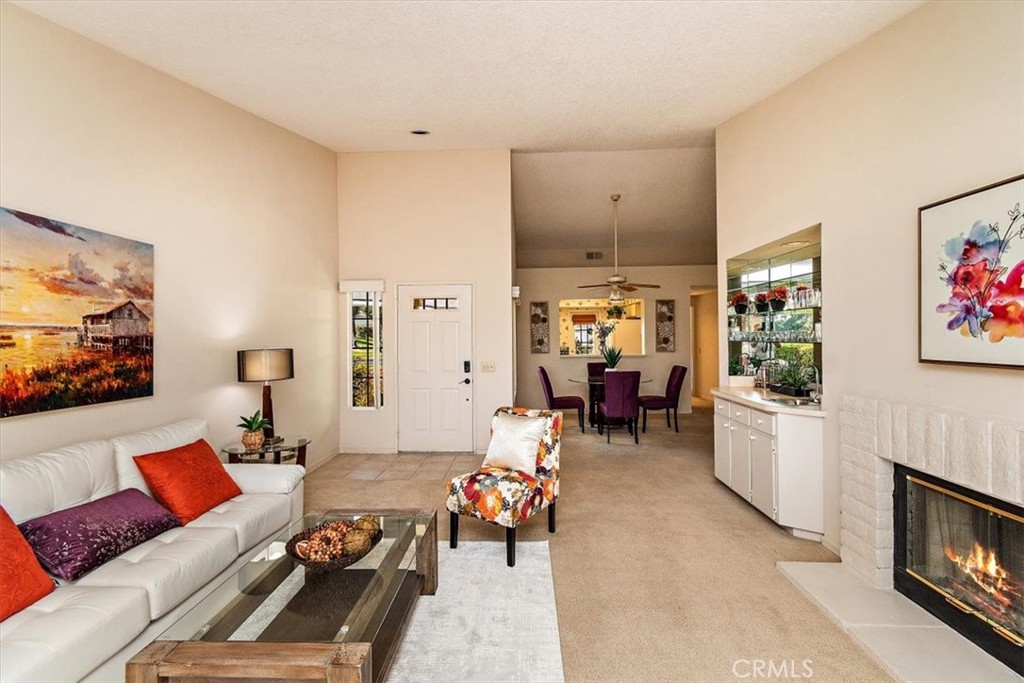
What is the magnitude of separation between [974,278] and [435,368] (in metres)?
4.63

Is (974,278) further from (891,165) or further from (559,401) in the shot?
(559,401)

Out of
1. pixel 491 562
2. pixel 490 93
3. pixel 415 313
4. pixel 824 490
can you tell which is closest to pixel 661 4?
pixel 490 93

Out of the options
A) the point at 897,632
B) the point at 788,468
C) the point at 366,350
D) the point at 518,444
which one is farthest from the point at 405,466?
the point at 897,632

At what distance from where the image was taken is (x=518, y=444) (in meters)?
3.32

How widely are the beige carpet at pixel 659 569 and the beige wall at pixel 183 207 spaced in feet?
4.36

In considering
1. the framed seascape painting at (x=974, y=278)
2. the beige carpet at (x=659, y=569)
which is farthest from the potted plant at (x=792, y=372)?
the framed seascape painting at (x=974, y=278)

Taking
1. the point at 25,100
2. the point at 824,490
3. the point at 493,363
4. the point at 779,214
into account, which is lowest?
the point at 824,490

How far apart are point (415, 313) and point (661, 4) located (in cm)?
387

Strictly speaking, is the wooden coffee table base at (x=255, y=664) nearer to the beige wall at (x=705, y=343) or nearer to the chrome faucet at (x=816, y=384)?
the chrome faucet at (x=816, y=384)

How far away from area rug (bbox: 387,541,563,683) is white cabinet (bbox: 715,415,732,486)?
204cm

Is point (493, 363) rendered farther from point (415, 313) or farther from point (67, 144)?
point (67, 144)

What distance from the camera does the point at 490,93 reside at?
13.1 ft

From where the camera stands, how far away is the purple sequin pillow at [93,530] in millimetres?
1975

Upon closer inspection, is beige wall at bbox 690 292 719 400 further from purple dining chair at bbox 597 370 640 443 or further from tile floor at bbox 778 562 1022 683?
tile floor at bbox 778 562 1022 683
